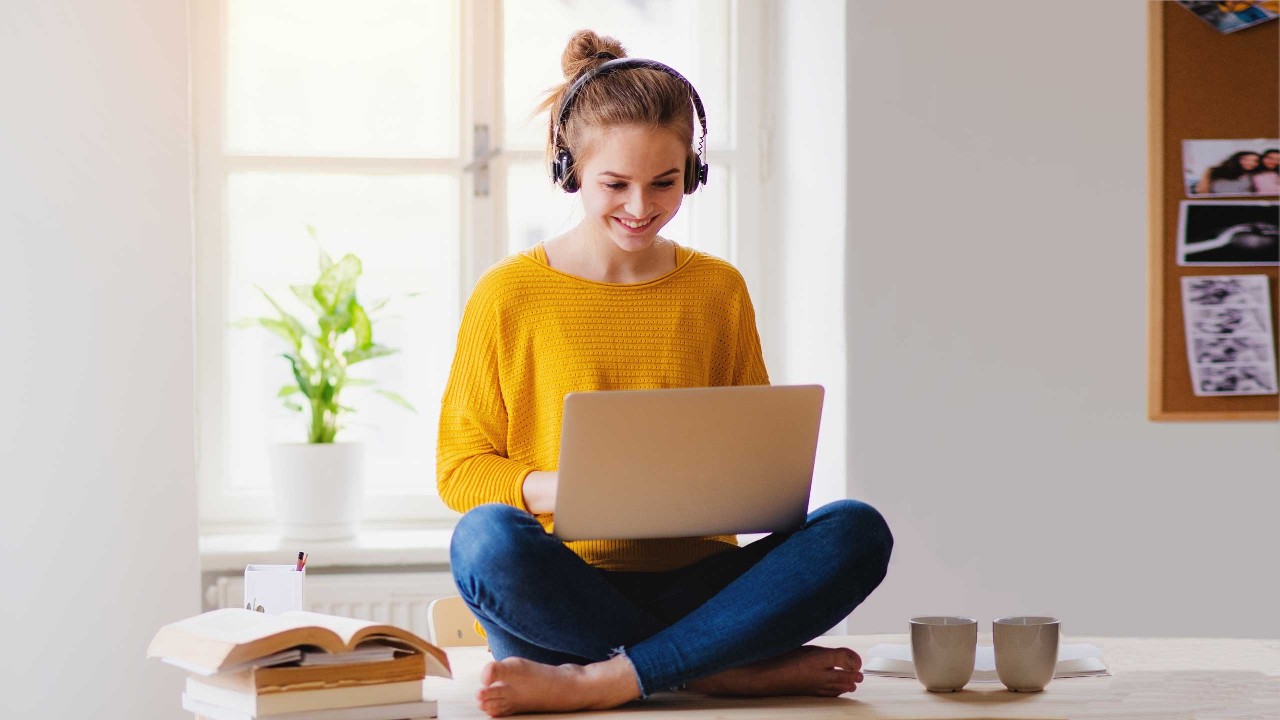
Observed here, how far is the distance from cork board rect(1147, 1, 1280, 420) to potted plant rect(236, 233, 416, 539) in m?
1.41

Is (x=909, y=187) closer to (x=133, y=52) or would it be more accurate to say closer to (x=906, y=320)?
(x=906, y=320)

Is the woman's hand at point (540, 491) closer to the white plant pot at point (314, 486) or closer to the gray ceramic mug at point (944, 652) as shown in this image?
the gray ceramic mug at point (944, 652)

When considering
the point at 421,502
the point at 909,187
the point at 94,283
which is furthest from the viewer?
the point at 421,502

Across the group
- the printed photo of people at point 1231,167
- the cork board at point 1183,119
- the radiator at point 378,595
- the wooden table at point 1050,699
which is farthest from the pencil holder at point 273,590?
the printed photo of people at point 1231,167

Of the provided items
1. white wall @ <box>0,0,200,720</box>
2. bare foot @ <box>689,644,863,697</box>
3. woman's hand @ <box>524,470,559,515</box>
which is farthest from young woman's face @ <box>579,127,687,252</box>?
white wall @ <box>0,0,200,720</box>

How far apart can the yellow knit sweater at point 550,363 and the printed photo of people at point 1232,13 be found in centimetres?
132

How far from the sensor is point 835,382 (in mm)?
2455

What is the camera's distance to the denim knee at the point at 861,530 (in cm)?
139

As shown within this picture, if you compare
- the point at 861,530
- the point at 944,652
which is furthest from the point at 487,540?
the point at 944,652

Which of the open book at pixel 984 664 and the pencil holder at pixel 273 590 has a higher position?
the pencil holder at pixel 273 590

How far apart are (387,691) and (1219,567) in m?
1.75

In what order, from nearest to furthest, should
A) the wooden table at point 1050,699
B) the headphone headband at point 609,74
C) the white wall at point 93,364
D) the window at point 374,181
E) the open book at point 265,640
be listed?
the open book at point 265,640 → the wooden table at point 1050,699 → the headphone headband at point 609,74 → the white wall at point 93,364 → the window at point 374,181

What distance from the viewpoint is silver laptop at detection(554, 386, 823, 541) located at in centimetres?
132

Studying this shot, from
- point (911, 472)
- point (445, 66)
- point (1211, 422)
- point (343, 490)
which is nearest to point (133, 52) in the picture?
point (445, 66)
